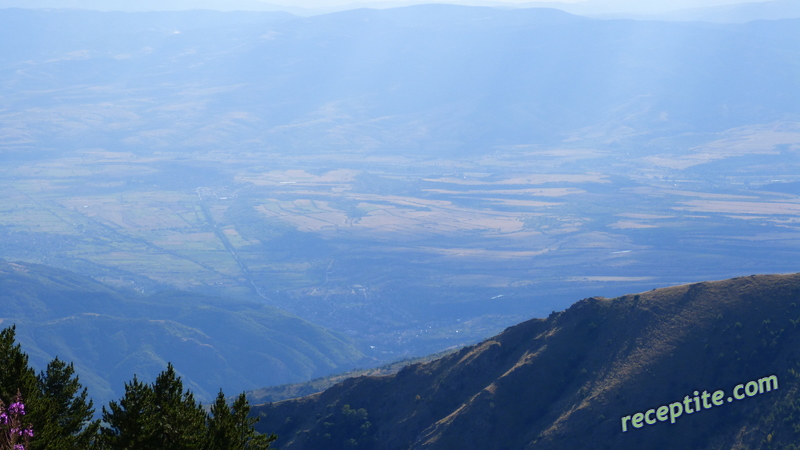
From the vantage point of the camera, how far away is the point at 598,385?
5888 centimetres

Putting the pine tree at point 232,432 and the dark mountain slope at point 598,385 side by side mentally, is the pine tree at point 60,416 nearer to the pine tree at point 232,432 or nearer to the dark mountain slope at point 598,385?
the pine tree at point 232,432

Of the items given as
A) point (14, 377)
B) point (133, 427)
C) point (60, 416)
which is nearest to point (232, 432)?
point (133, 427)

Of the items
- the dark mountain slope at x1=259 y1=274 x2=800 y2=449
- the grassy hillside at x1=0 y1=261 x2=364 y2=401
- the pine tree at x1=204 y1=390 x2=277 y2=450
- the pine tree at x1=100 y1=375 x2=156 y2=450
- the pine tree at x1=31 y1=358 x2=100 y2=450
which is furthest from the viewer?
the grassy hillside at x1=0 y1=261 x2=364 y2=401

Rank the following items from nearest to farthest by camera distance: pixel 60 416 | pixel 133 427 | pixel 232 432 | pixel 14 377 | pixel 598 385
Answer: pixel 133 427, pixel 14 377, pixel 232 432, pixel 60 416, pixel 598 385

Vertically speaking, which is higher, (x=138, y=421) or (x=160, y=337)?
(x=160, y=337)

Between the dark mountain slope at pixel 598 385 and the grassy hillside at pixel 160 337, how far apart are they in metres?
81.5

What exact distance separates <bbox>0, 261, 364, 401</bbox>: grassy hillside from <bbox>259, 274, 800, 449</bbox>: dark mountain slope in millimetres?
81522

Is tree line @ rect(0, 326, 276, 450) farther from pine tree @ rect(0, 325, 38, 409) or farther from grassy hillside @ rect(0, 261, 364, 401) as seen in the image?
grassy hillside @ rect(0, 261, 364, 401)

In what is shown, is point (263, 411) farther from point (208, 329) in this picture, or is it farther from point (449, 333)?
point (449, 333)

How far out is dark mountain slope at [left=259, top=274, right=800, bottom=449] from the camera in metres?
53.2

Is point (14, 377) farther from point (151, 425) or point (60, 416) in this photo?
point (60, 416)

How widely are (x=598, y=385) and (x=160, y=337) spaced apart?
398 ft

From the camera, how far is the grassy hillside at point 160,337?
500ft

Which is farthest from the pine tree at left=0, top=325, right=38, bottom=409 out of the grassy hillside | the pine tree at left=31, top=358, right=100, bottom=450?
the grassy hillside
